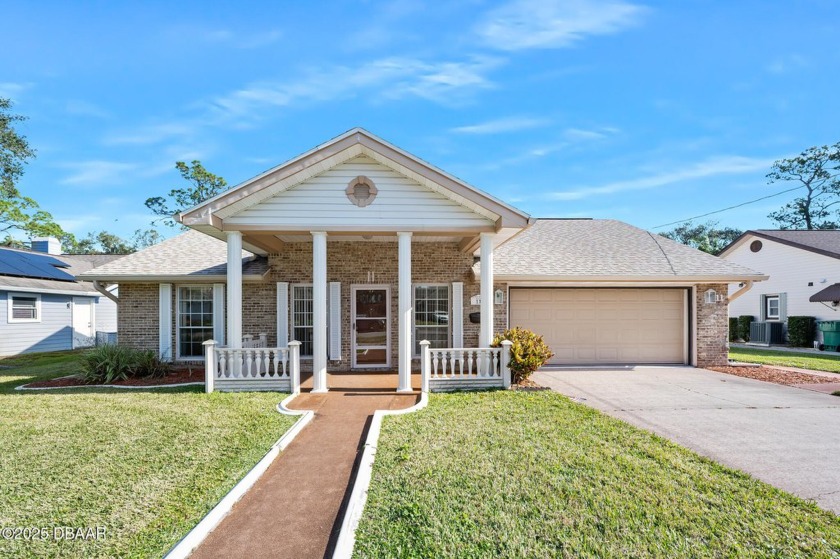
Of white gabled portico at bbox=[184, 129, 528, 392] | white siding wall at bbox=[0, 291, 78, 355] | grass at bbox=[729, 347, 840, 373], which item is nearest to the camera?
white gabled portico at bbox=[184, 129, 528, 392]

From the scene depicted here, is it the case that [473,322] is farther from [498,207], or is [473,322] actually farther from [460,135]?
[460,135]

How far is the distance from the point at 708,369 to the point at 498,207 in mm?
8336

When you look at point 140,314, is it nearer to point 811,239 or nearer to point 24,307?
point 24,307

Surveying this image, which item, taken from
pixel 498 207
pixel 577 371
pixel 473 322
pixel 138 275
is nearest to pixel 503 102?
pixel 498 207

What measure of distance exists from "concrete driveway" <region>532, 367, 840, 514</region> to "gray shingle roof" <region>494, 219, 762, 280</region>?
2.78 m

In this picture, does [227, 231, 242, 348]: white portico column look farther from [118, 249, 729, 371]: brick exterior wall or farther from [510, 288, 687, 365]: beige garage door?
[510, 288, 687, 365]: beige garage door

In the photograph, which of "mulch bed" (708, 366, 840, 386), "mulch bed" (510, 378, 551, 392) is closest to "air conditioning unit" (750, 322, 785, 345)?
"mulch bed" (708, 366, 840, 386)

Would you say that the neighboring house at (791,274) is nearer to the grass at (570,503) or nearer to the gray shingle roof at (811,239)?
the gray shingle roof at (811,239)

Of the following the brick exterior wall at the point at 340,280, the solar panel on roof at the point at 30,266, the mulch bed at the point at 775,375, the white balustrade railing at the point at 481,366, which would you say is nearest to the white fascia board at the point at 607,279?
the brick exterior wall at the point at 340,280

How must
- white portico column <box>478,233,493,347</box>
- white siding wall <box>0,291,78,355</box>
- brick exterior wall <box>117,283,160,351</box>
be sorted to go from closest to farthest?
white portico column <box>478,233,493,347</box>, brick exterior wall <box>117,283,160,351</box>, white siding wall <box>0,291,78,355</box>

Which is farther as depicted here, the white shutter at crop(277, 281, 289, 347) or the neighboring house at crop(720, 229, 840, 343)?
the neighboring house at crop(720, 229, 840, 343)

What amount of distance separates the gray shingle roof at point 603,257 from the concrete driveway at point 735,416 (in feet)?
9.13

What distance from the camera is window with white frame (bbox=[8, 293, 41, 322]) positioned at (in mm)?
17469

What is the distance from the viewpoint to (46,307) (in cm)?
1895
